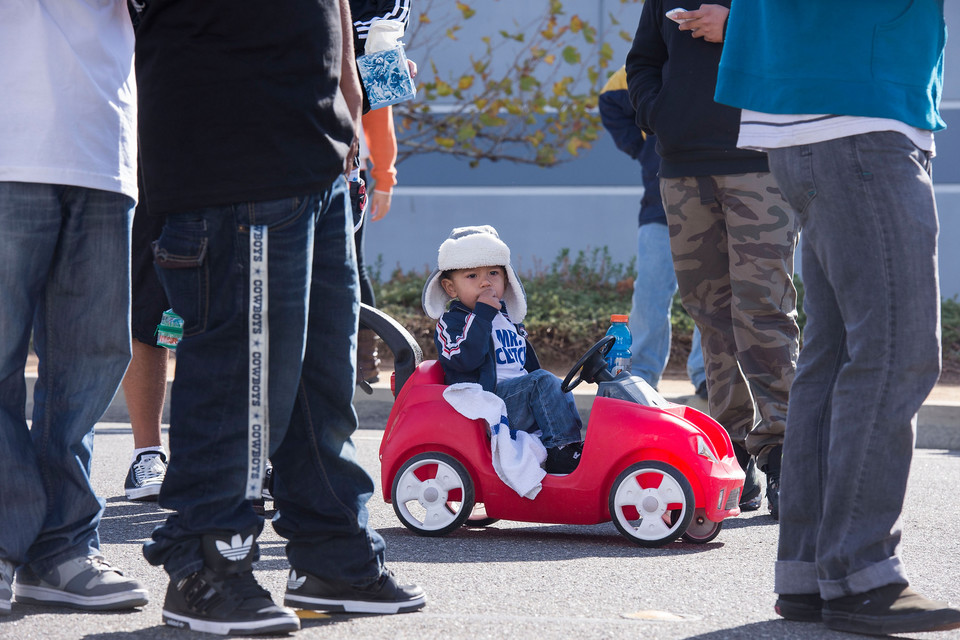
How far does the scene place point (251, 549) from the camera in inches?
107

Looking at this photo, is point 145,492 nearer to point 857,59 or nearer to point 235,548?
point 235,548

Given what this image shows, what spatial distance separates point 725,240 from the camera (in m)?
4.52

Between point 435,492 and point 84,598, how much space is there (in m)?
1.43

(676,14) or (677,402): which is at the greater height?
(676,14)

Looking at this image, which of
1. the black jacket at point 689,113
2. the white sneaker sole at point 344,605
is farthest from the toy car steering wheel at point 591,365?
the white sneaker sole at point 344,605

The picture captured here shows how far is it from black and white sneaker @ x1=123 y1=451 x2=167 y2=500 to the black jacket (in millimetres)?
2192

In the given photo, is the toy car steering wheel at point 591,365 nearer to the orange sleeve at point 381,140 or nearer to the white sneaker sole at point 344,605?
the white sneaker sole at point 344,605

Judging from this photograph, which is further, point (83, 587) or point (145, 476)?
point (145, 476)

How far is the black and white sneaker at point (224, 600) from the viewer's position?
263 centimetres

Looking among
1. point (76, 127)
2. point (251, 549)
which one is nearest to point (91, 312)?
point (76, 127)

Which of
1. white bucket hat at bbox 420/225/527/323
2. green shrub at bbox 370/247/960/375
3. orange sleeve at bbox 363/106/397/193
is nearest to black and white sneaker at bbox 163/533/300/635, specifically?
white bucket hat at bbox 420/225/527/323

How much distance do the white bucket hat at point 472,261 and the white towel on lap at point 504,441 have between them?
0.44m

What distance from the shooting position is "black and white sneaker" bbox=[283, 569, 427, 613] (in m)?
2.86

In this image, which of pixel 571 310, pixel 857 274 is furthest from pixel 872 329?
pixel 571 310
